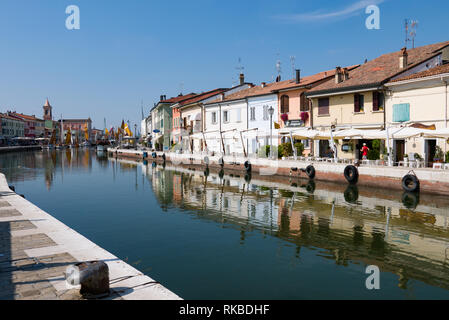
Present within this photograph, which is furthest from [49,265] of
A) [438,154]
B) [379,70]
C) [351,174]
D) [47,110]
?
[47,110]

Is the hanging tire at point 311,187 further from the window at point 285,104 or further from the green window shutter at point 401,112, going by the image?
the window at point 285,104

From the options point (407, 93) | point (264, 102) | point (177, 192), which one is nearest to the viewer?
point (177, 192)

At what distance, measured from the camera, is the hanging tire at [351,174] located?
1026 inches

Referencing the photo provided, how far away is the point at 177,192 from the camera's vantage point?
2608 centimetres

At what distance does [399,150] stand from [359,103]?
5.51 metres

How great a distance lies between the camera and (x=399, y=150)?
2894cm

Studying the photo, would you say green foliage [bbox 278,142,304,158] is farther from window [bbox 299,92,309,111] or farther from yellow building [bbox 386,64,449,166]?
yellow building [bbox 386,64,449,166]

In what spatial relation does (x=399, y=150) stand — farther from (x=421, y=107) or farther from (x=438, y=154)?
(x=421, y=107)

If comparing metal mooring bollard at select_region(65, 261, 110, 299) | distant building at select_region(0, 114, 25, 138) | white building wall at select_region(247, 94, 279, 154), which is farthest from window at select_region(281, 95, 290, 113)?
distant building at select_region(0, 114, 25, 138)

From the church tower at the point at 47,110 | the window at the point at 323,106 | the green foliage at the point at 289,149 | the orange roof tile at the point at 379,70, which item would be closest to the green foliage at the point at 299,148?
the green foliage at the point at 289,149
